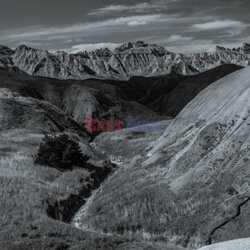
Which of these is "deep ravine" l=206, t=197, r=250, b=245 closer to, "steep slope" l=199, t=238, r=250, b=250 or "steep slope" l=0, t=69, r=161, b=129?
"steep slope" l=199, t=238, r=250, b=250

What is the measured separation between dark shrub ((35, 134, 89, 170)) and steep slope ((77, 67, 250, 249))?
7412 millimetres

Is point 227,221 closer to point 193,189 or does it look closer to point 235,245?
point 193,189

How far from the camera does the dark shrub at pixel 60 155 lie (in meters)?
35.2

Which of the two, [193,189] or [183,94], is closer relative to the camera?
[193,189]

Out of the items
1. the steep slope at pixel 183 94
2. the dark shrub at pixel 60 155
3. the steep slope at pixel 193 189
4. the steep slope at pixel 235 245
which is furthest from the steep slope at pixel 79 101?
the steep slope at pixel 235 245

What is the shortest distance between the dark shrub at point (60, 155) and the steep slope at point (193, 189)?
741 centimetres

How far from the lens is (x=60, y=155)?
118 feet

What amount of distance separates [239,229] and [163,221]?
4.04m

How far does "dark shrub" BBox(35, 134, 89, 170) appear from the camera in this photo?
3516 cm

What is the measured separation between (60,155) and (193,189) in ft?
56.2

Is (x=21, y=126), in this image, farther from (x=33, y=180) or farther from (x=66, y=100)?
(x=66, y=100)

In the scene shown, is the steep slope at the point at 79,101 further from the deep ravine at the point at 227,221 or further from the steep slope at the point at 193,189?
the deep ravine at the point at 227,221

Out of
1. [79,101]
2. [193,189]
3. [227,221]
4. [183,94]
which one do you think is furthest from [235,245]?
[183,94]

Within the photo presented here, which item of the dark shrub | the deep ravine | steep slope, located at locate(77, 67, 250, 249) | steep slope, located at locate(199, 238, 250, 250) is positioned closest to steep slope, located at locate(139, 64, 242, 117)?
the dark shrub
